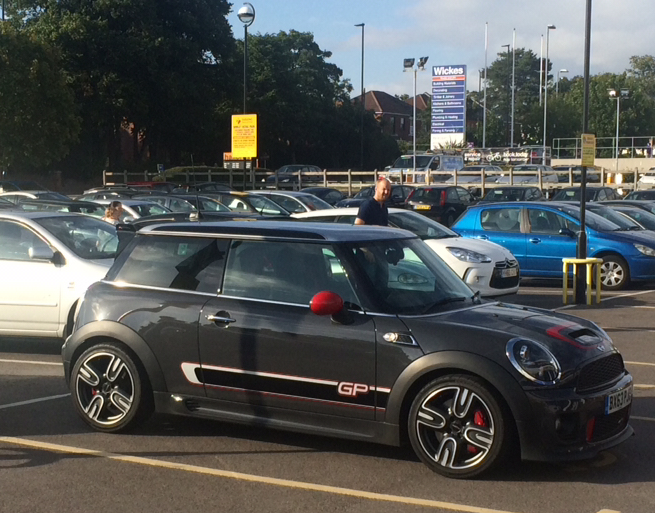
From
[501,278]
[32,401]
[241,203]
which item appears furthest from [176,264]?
[241,203]

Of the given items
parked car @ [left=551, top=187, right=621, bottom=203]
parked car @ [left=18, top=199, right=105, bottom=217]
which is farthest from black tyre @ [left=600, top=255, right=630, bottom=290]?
parked car @ [left=551, top=187, right=621, bottom=203]

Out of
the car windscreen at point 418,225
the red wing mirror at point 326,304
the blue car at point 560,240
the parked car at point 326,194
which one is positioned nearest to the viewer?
the red wing mirror at point 326,304

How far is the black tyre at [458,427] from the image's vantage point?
18.5ft

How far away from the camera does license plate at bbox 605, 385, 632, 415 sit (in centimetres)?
579

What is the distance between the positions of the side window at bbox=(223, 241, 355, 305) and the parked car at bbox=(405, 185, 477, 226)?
27.0m

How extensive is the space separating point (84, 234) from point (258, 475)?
5911 mm

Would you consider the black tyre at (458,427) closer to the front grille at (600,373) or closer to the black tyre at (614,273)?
the front grille at (600,373)

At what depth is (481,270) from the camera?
45.3ft

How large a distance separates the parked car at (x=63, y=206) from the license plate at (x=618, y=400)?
41.7ft

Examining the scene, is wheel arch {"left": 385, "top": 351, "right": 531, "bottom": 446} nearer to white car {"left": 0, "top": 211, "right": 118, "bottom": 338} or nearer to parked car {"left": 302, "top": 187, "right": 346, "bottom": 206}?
white car {"left": 0, "top": 211, "right": 118, "bottom": 338}

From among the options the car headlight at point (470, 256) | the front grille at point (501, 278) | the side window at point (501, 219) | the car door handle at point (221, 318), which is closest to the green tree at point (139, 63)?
the side window at point (501, 219)

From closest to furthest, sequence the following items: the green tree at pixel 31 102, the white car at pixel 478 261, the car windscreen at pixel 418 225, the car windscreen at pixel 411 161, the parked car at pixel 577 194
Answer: the white car at pixel 478 261
the car windscreen at pixel 418 225
the parked car at pixel 577 194
the green tree at pixel 31 102
the car windscreen at pixel 411 161

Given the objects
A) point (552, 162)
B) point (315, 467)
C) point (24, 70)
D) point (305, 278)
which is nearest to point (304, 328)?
point (305, 278)

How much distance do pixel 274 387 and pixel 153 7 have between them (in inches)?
2022
